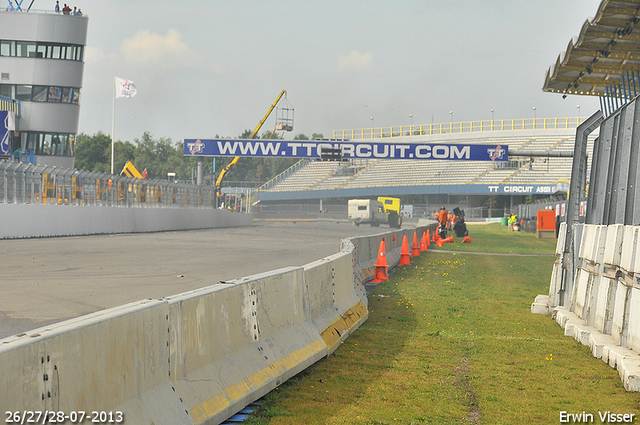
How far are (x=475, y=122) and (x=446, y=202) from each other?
11731 mm

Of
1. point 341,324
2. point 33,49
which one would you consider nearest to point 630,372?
point 341,324

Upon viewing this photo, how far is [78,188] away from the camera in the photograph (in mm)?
29641

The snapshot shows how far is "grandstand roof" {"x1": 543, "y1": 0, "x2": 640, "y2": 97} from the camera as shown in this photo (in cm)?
1072

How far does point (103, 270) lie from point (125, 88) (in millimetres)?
51216

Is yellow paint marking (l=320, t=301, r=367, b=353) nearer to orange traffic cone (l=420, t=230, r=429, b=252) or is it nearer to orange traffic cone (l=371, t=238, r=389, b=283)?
orange traffic cone (l=371, t=238, r=389, b=283)

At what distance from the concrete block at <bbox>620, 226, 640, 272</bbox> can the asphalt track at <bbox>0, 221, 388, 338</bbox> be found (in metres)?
6.51

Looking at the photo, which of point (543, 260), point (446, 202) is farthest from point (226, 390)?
point (446, 202)

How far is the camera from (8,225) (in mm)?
25562

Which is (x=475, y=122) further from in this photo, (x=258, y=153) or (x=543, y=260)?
(x=543, y=260)

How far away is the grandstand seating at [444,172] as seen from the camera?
8756 centimetres

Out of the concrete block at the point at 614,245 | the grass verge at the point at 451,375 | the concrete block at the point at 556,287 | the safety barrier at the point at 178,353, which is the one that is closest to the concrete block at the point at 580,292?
the grass verge at the point at 451,375

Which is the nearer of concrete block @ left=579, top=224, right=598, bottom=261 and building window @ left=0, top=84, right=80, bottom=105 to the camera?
concrete block @ left=579, top=224, right=598, bottom=261

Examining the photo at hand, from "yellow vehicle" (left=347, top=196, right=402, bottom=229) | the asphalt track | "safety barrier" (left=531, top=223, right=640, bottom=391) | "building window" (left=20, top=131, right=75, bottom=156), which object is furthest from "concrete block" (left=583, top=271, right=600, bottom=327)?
"yellow vehicle" (left=347, top=196, right=402, bottom=229)

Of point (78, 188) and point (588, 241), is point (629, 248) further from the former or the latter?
point (78, 188)
